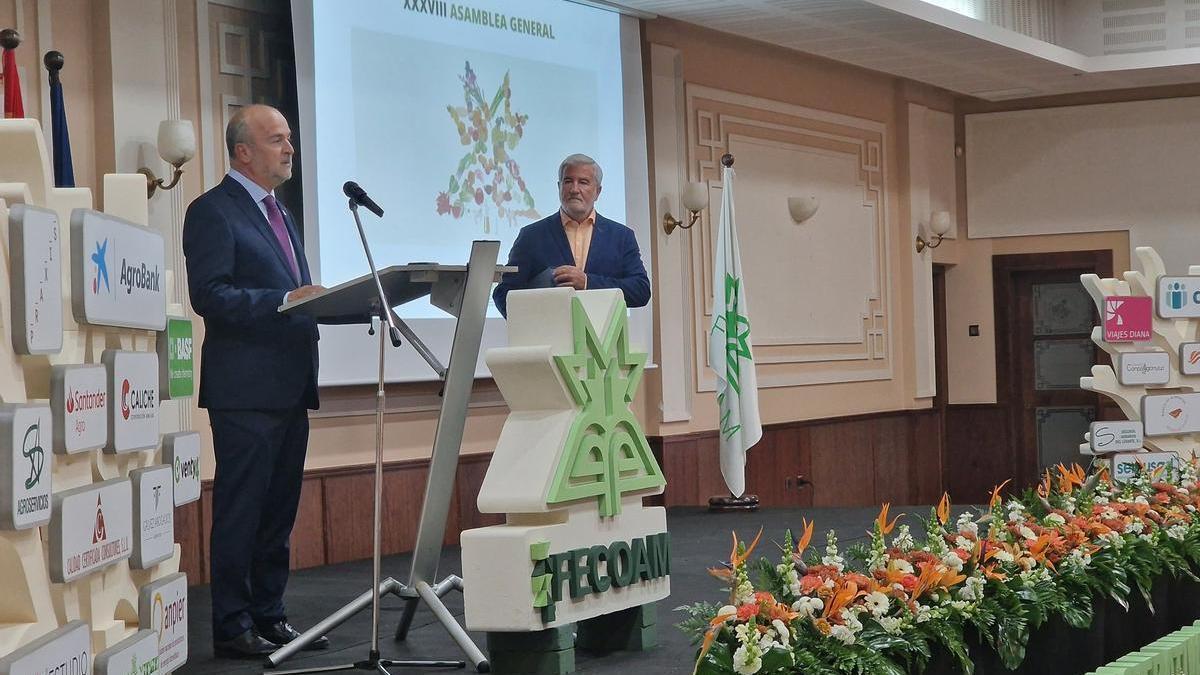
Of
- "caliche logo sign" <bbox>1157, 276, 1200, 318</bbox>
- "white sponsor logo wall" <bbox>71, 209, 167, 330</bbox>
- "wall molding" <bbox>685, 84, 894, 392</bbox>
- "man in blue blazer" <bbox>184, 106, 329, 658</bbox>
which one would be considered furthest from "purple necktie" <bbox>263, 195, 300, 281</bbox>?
"wall molding" <bbox>685, 84, 894, 392</bbox>

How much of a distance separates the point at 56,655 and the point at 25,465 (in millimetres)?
280

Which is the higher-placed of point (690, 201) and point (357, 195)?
point (690, 201)

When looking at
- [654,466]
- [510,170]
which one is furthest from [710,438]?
[654,466]

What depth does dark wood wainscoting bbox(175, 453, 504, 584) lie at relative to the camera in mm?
5402

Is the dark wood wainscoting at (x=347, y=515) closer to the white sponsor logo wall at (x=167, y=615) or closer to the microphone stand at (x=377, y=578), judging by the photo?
the microphone stand at (x=377, y=578)

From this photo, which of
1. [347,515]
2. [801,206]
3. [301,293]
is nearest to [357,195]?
[301,293]

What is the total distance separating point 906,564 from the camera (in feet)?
8.72

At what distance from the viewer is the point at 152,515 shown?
7.87 feet

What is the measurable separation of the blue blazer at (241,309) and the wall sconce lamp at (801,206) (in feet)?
18.4

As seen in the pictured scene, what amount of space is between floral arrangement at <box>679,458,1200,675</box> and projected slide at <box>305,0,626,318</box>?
10.6ft

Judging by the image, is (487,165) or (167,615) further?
(487,165)

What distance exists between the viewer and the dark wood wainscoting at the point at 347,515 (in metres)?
5.40

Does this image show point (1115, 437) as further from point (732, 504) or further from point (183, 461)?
point (183, 461)

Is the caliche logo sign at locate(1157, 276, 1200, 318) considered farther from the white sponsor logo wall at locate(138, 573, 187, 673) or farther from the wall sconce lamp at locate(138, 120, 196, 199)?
the white sponsor logo wall at locate(138, 573, 187, 673)
